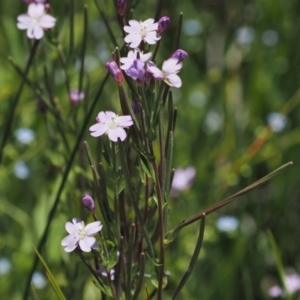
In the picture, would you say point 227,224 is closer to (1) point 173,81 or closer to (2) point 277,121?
(2) point 277,121

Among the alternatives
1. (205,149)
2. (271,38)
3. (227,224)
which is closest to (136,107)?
(227,224)

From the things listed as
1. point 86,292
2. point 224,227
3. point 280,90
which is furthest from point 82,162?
point 280,90

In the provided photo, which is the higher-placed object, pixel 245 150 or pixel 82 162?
pixel 245 150

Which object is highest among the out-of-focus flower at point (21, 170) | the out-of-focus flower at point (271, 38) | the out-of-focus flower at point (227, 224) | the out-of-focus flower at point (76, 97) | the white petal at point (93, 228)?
the out-of-focus flower at point (271, 38)

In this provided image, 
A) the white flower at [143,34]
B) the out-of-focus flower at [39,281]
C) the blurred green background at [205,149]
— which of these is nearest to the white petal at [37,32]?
the blurred green background at [205,149]

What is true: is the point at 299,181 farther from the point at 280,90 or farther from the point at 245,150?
the point at 280,90

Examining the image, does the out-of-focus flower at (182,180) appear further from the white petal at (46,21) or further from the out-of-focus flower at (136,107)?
the out-of-focus flower at (136,107)

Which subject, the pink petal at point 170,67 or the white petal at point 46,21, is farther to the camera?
the white petal at point 46,21

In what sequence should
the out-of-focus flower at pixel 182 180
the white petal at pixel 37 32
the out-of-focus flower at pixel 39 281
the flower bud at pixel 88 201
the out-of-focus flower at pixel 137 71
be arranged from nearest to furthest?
the out-of-focus flower at pixel 137 71 < the flower bud at pixel 88 201 < the white petal at pixel 37 32 < the out-of-focus flower at pixel 39 281 < the out-of-focus flower at pixel 182 180
